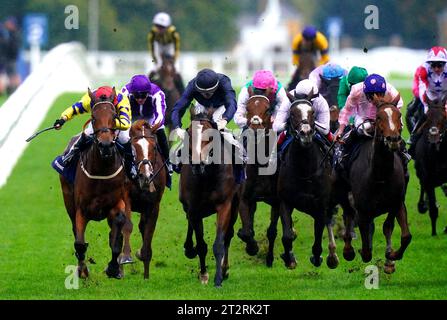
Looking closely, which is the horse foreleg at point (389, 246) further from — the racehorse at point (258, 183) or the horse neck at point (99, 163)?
the horse neck at point (99, 163)

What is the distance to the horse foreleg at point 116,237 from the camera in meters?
13.0

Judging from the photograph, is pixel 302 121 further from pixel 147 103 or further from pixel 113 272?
pixel 113 272

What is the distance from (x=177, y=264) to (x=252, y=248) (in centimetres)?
91

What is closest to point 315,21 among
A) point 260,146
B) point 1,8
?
point 1,8

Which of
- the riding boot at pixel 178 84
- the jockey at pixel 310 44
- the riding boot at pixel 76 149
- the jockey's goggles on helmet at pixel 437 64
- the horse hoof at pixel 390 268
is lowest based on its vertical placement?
the horse hoof at pixel 390 268

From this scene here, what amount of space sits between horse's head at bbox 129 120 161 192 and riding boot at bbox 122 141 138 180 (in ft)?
0.32

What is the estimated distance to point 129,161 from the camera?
44.8 feet

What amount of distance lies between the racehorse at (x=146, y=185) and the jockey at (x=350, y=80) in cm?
217

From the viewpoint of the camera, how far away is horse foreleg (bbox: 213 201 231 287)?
12859 millimetres

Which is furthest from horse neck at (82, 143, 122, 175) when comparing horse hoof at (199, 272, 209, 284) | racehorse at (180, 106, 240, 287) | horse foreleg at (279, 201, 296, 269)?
horse foreleg at (279, 201, 296, 269)

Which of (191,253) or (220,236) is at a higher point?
(220,236)

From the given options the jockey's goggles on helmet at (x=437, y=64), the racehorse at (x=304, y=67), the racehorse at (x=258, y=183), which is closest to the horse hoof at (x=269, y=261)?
the racehorse at (x=258, y=183)

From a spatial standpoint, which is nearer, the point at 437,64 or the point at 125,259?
the point at 125,259

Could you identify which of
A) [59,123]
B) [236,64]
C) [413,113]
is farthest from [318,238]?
[236,64]
